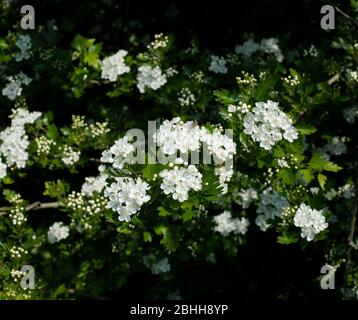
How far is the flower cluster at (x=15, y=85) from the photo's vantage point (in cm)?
433

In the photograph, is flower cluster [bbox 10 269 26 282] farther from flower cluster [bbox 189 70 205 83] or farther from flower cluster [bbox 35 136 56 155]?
flower cluster [bbox 189 70 205 83]

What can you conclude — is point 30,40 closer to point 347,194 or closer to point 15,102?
point 15,102

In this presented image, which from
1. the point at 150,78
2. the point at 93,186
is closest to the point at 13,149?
the point at 93,186

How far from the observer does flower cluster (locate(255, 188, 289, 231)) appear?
3963 mm

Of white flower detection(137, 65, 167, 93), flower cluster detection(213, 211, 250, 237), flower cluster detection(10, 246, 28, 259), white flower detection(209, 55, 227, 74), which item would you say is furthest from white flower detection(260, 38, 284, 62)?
flower cluster detection(10, 246, 28, 259)

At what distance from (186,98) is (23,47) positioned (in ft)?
4.43

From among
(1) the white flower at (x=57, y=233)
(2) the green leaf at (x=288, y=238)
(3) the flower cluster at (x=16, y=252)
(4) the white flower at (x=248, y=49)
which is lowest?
(3) the flower cluster at (x=16, y=252)

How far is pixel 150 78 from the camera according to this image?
3.99m

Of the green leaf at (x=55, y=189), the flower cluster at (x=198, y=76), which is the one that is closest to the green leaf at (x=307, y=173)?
the flower cluster at (x=198, y=76)

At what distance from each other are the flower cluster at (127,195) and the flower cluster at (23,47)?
1.91 metres

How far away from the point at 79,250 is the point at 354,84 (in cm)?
225

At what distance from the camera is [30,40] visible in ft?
14.2

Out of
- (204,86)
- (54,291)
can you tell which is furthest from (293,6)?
(54,291)

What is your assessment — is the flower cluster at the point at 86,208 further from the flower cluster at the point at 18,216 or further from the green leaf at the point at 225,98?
the green leaf at the point at 225,98
